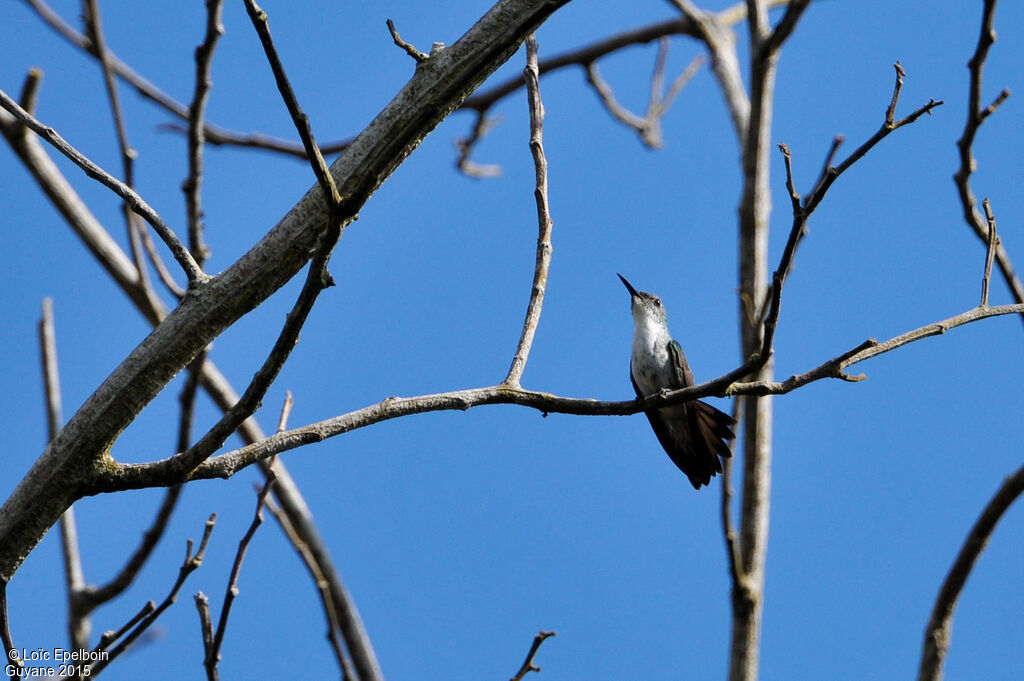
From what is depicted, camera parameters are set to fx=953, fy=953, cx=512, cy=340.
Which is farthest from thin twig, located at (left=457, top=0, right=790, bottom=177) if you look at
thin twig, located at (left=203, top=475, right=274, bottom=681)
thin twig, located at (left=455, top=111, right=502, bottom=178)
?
thin twig, located at (left=203, top=475, right=274, bottom=681)

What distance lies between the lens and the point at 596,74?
27.1 feet

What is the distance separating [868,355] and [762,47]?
3.71m

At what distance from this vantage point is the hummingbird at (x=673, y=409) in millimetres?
4934

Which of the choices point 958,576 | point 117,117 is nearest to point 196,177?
point 117,117

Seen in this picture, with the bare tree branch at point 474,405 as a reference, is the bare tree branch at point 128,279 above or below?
above

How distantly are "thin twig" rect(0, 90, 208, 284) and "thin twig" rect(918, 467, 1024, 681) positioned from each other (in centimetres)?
341

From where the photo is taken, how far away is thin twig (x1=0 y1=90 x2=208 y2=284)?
Answer: 2.46 m

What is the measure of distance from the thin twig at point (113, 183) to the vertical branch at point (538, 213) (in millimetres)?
1031

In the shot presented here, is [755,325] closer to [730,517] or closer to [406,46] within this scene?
[730,517]

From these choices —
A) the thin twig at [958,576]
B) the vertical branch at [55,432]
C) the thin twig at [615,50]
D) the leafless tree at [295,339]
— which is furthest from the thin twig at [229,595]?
the thin twig at [615,50]

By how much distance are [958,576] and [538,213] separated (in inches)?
98.8

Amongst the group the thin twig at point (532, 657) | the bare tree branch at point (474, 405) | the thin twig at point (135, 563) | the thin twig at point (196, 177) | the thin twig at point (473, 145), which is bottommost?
the thin twig at point (532, 657)

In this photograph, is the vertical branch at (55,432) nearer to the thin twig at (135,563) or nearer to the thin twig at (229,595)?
the thin twig at (135,563)

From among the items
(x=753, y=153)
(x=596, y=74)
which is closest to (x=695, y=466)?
(x=753, y=153)
